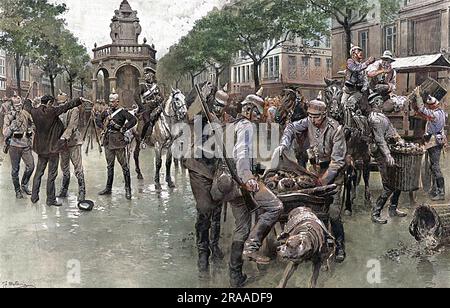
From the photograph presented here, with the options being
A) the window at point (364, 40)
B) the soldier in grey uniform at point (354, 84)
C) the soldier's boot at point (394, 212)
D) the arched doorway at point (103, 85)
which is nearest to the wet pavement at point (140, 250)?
the soldier's boot at point (394, 212)

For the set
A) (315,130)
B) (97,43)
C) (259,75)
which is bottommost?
(315,130)

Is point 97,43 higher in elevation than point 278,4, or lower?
lower

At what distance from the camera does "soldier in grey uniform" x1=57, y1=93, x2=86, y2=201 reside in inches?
297

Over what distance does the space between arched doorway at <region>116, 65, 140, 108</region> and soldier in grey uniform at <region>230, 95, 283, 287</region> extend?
9.38 feet

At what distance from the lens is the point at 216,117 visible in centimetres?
543

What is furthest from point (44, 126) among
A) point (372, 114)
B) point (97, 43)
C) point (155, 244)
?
point (372, 114)

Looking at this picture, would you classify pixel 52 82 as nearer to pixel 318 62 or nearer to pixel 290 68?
pixel 290 68

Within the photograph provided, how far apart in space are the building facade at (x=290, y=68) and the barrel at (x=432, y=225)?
2.24 meters

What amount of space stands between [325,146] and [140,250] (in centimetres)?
234

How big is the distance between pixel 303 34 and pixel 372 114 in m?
1.38

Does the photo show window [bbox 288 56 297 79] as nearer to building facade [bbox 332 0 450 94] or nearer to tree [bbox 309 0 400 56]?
building facade [bbox 332 0 450 94]
